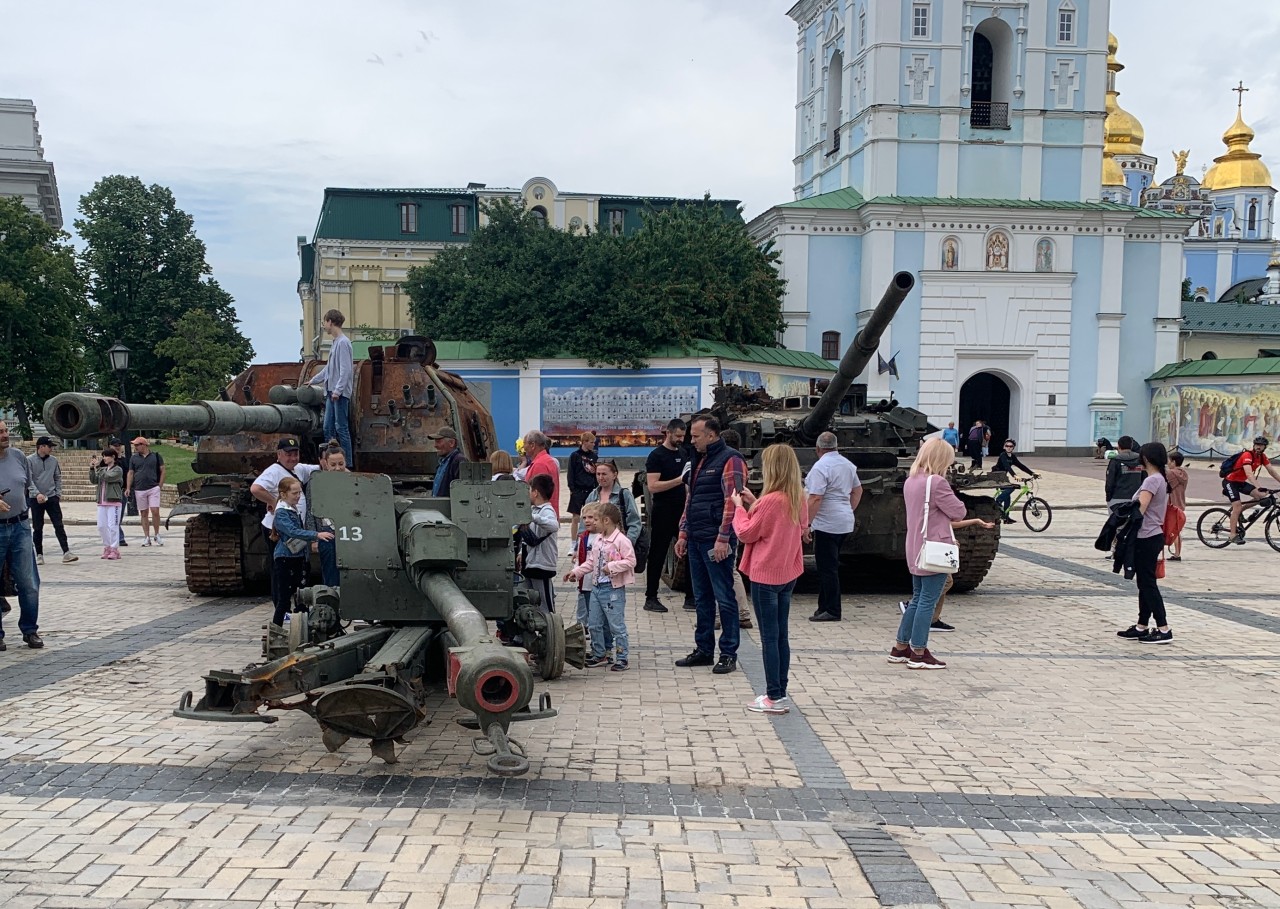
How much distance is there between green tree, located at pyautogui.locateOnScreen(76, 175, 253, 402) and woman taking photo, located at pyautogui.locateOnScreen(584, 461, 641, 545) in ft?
131

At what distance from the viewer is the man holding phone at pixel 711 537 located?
7617 mm

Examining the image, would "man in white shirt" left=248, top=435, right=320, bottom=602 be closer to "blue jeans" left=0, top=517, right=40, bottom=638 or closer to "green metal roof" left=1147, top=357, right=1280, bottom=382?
→ "blue jeans" left=0, top=517, right=40, bottom=638

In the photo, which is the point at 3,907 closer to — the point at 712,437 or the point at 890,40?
the point at 712,437

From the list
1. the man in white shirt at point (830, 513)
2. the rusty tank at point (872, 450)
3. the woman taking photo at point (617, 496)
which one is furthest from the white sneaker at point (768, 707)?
the rusty tank at point (872, 450)

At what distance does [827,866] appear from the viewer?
437cm

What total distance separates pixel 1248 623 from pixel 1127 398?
30545 millimetres

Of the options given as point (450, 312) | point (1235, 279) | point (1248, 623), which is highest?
point (1235, 279)

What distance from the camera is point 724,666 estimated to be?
25.2 feet

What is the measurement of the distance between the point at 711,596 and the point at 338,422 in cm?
424

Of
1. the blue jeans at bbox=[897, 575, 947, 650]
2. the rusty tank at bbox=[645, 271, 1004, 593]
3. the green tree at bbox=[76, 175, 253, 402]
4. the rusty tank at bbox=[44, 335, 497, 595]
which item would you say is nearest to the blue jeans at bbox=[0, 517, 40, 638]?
the rusty tank at bbox=[44, 335, 497, 595]

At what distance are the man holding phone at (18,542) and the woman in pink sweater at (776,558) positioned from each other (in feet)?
18.2

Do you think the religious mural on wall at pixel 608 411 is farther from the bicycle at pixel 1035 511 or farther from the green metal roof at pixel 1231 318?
the green metal roof at pixel 1231 318

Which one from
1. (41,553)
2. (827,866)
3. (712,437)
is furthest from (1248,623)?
(41,553)

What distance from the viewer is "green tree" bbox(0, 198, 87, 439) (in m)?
35.1
